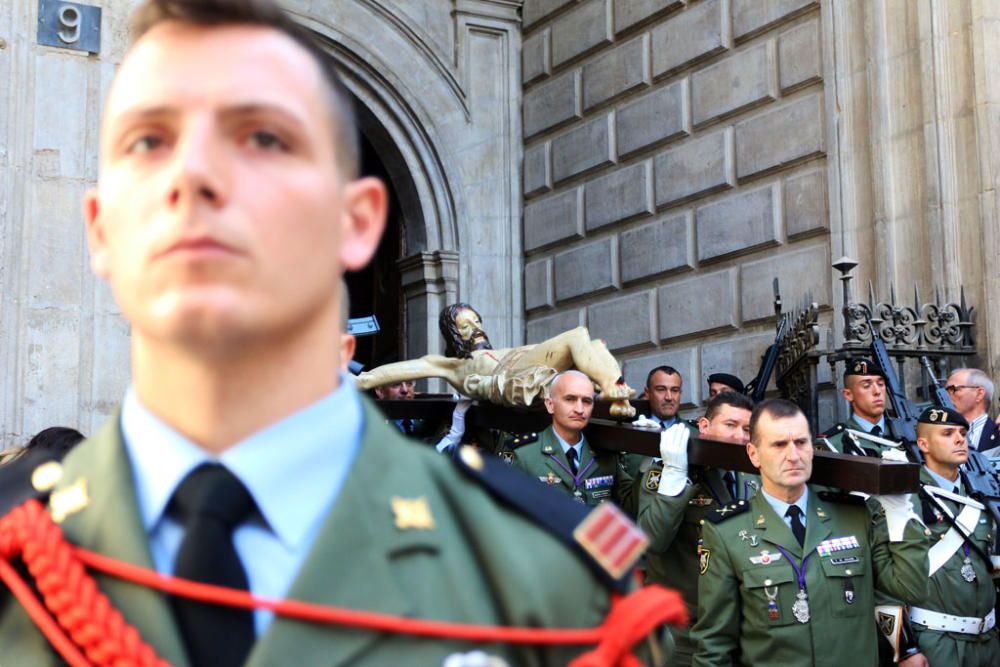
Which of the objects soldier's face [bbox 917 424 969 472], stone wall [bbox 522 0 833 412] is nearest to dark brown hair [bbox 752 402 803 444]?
soldier's face [bbox 917 424 969 472]

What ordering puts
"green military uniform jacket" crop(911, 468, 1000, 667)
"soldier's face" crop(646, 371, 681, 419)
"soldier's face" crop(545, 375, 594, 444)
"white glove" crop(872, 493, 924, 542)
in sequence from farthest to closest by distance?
"soldier's face" crop(646, 371, 681, 419), "soldier's face" crop(545, 375, 594, 444), "green military uniform jacket" crop(911, 468, 1000, 667), "white glove" crop(872, 493, 924, 542)

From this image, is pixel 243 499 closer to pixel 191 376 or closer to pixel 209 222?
pixel 191 376

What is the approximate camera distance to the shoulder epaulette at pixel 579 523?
4.56 ft

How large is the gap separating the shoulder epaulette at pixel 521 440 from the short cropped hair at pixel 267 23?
19.5 feet

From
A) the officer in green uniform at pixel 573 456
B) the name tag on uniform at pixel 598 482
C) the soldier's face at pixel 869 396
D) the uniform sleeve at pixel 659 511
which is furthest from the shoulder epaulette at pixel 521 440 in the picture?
the soldier's face at pixel 869 396

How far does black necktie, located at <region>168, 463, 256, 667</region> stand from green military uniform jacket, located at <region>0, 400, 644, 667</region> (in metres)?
0.02

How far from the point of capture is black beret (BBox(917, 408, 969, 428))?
21.0 ft

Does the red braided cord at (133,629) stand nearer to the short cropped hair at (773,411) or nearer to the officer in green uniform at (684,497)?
the short cropped hair at (773,411)

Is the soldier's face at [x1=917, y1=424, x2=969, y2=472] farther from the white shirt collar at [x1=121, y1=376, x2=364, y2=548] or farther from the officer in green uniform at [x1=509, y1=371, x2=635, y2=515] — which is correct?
the white shirt collar at [x1=121, y1=376, x2=364, y2=548]

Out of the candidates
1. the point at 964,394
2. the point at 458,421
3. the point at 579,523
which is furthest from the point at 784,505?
the point at 579,523

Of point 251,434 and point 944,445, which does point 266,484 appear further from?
point 944,445

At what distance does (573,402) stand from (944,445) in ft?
6.46

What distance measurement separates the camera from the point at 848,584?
Answer: 540 cm

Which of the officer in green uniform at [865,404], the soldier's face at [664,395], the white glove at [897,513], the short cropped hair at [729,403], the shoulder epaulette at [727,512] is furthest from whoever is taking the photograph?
the soldier's face at [664,395]
